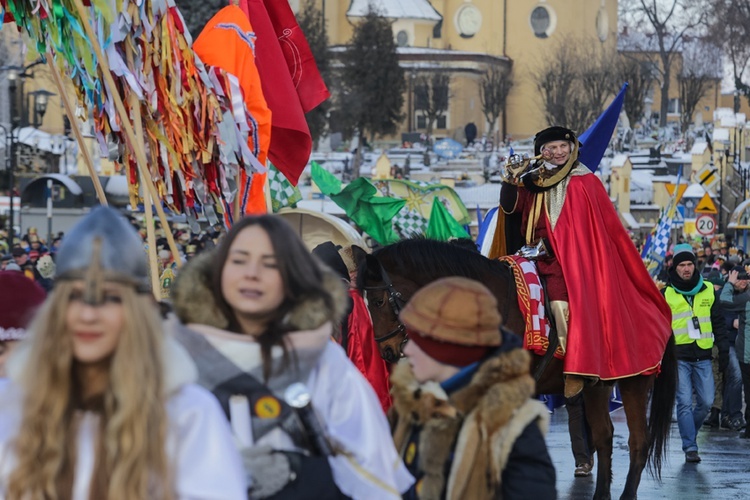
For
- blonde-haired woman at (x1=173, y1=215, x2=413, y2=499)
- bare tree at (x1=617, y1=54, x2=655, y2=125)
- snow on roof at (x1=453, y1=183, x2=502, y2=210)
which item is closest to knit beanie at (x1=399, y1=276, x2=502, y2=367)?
blonde-haired woman at (x1=173, y1=215, x2=413, y2=499)

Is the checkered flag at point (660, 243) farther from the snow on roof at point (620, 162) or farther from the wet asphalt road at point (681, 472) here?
the snow on roof at point (620, 162)

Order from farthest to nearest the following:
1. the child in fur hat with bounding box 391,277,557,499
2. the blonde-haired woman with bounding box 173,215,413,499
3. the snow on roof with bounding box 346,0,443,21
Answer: the snow on roof with bounding box 346,0,443,21, the child in fur hat with bounding box 391,277,557,499, the blonde-haired woman with bounding box 173,215,413,499

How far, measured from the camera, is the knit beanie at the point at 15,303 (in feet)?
14.4

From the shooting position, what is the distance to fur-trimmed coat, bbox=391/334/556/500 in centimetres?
448

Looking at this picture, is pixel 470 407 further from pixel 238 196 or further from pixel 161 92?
pixel 238 196

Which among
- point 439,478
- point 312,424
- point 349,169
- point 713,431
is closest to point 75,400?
point 312,424

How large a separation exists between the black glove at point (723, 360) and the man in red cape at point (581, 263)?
5.76 m

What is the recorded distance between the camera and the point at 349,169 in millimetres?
65250

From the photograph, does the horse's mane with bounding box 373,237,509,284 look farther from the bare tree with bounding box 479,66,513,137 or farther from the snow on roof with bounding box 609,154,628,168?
the bare tree with bounding box 479,66,513,137

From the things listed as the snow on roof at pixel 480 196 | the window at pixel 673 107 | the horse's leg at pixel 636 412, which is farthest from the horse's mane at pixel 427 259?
the window at pixel 673 107

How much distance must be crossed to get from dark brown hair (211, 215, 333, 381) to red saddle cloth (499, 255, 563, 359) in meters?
4.89

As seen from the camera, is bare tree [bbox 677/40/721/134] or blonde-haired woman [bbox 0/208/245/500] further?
bare tree [bbox 677/40/721/134]

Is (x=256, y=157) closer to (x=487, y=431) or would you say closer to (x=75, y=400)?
(x=487, y=431)

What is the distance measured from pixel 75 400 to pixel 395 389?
5.11 feet
